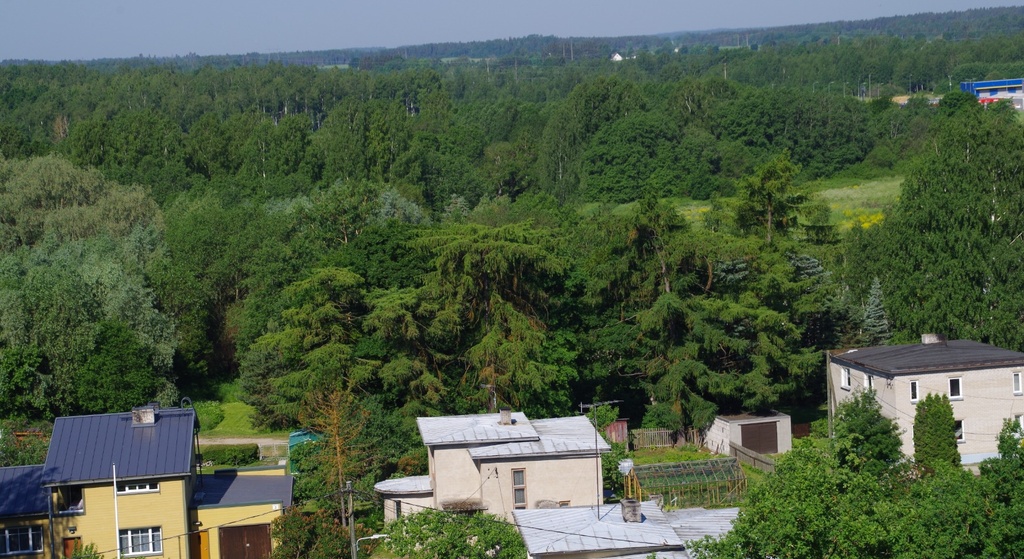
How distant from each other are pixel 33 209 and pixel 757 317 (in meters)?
40.0

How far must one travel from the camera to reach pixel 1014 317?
1732 inches

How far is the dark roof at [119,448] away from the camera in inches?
1112

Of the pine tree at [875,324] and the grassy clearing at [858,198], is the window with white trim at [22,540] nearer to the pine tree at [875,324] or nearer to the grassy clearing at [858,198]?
the pine tree at [875,324]

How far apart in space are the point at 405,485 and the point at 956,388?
18.2 metres

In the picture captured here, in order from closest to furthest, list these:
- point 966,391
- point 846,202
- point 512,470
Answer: point 512,470, point 966,391, point 846,202

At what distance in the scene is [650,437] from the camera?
135 feet

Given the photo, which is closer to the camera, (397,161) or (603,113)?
(397,161)

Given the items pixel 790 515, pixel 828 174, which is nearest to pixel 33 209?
pixel 790 515

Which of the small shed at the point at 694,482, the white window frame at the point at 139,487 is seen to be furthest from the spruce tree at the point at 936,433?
the white window frame at the point at 139,487

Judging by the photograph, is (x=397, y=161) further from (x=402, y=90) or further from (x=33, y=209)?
(x=402, y=90)

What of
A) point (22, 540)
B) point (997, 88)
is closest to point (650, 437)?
point (22, 540)

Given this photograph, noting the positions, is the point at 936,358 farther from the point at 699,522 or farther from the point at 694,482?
the point at 699,522

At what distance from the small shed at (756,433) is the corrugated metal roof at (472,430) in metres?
10.7

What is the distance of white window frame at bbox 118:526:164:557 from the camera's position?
1120 inches
